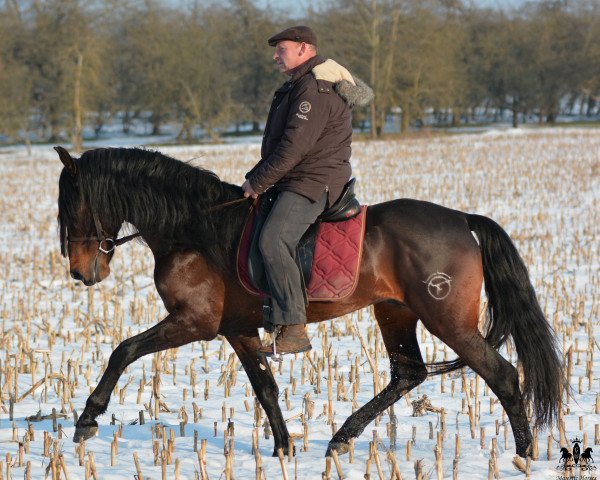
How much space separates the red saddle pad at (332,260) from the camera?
4.80 m

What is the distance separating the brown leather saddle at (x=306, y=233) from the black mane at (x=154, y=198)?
6.6 inches

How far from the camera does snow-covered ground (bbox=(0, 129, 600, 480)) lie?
4691mm

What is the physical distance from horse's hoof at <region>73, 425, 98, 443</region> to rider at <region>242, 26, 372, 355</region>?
1.15 meters

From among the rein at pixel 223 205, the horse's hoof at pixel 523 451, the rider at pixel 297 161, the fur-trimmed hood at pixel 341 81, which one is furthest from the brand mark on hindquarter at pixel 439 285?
the rein at pixel 223 205

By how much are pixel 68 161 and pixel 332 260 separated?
1.72 m

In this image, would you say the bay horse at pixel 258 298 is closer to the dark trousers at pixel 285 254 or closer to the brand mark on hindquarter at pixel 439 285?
the brand mark on hindquarter at pixel 439 285

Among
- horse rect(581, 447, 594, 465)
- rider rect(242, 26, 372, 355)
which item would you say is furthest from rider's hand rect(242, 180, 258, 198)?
horse rect(581, 447, 594, 465)

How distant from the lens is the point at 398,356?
5.34m

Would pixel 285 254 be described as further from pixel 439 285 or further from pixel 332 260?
pixel 439 285

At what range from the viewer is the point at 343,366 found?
673 cm

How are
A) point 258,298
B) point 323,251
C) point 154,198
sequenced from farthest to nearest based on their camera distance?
point 154,198 → point 258,298 → point 323,251

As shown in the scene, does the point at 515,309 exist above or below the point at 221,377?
above

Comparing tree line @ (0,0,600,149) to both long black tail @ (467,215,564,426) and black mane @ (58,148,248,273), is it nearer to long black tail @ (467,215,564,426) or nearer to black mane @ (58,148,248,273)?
black mane @ (58,148,248,273)

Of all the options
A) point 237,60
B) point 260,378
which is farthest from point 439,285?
point 237,60
